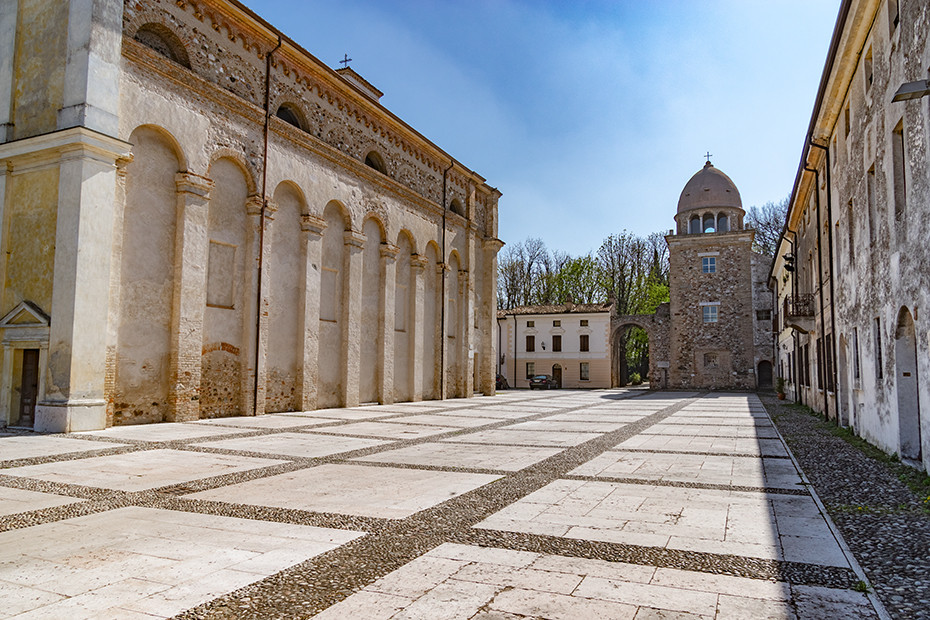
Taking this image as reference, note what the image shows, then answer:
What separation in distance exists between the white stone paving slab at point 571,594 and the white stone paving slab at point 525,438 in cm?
749

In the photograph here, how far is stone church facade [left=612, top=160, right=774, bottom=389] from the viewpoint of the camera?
4306 cm

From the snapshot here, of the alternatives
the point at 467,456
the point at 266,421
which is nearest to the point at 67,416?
the point at 266,421

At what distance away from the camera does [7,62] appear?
13.7 m

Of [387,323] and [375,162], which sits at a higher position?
[375,162]

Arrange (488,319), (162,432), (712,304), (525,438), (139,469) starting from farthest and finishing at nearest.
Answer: (712,304) < (488,319) < (525,438) < (162,432) < (139,469)

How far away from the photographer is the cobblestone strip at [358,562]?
3658mm

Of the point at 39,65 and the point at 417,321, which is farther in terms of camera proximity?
the point at 417,321

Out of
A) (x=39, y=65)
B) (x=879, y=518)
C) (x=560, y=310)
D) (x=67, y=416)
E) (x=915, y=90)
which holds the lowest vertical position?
(x=879, y=518)

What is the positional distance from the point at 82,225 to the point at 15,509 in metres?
7.57

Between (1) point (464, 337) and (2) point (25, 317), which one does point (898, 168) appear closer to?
(2) point (25, 317)

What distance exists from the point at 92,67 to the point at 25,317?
512 centimetres

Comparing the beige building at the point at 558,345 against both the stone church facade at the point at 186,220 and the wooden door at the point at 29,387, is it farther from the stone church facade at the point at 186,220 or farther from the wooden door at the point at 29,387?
the wooden door at the point at 29,387

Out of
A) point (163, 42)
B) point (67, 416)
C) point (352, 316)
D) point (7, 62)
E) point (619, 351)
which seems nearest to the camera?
point (67, 416)

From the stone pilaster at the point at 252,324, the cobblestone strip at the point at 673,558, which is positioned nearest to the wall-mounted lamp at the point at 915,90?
the cobblestone strip at the point at 673,558
